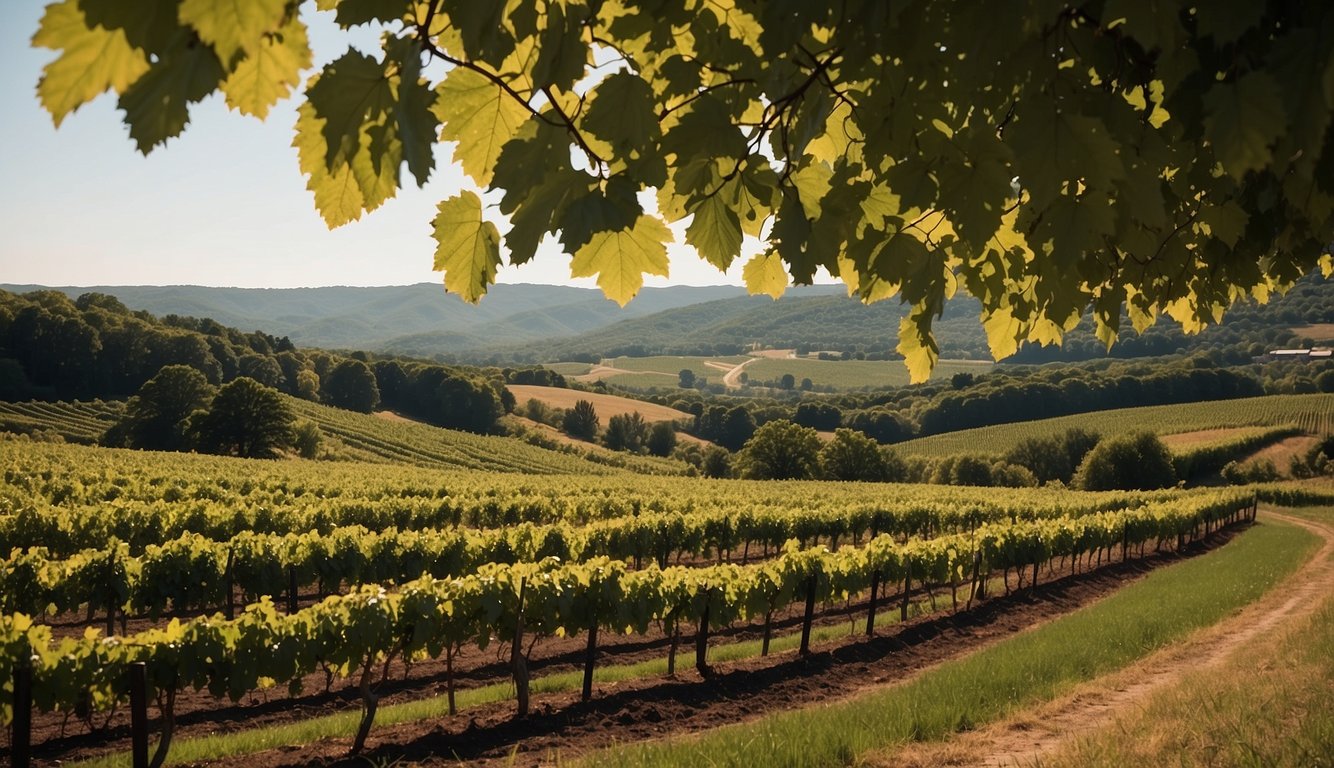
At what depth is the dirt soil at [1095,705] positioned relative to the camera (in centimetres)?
729

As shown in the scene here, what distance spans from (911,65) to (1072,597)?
2231 centimetres

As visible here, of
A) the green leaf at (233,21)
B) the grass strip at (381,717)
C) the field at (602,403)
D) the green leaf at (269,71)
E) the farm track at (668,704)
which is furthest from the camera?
the field at (602,403)

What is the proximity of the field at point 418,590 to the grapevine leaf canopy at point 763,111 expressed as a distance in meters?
8.11

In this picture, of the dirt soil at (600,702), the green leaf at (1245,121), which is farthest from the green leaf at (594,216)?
the dirt soil at (600,702)

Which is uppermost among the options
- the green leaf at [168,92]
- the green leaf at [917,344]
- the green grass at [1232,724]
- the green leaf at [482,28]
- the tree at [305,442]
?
the green leaf at [482,28]

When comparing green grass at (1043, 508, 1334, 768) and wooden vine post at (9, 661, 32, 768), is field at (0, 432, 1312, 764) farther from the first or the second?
green grass at (1043, 508, 1334, 768)

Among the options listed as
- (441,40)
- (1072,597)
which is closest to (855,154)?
(441,40)

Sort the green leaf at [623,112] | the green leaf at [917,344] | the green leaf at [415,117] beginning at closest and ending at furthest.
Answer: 1. the green leaf at [415,117]
2. the green leaf at [623,112]
3. the green leaf at [917,344]

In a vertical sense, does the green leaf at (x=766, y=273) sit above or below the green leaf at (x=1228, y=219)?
below

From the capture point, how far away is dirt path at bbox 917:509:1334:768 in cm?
734

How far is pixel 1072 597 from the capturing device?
20.9 metres

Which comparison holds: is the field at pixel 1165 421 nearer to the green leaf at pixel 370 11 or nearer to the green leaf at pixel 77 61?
the green leaf at pixel 370 11

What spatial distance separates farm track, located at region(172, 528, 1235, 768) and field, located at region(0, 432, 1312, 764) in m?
0.14

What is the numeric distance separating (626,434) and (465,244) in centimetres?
10034
